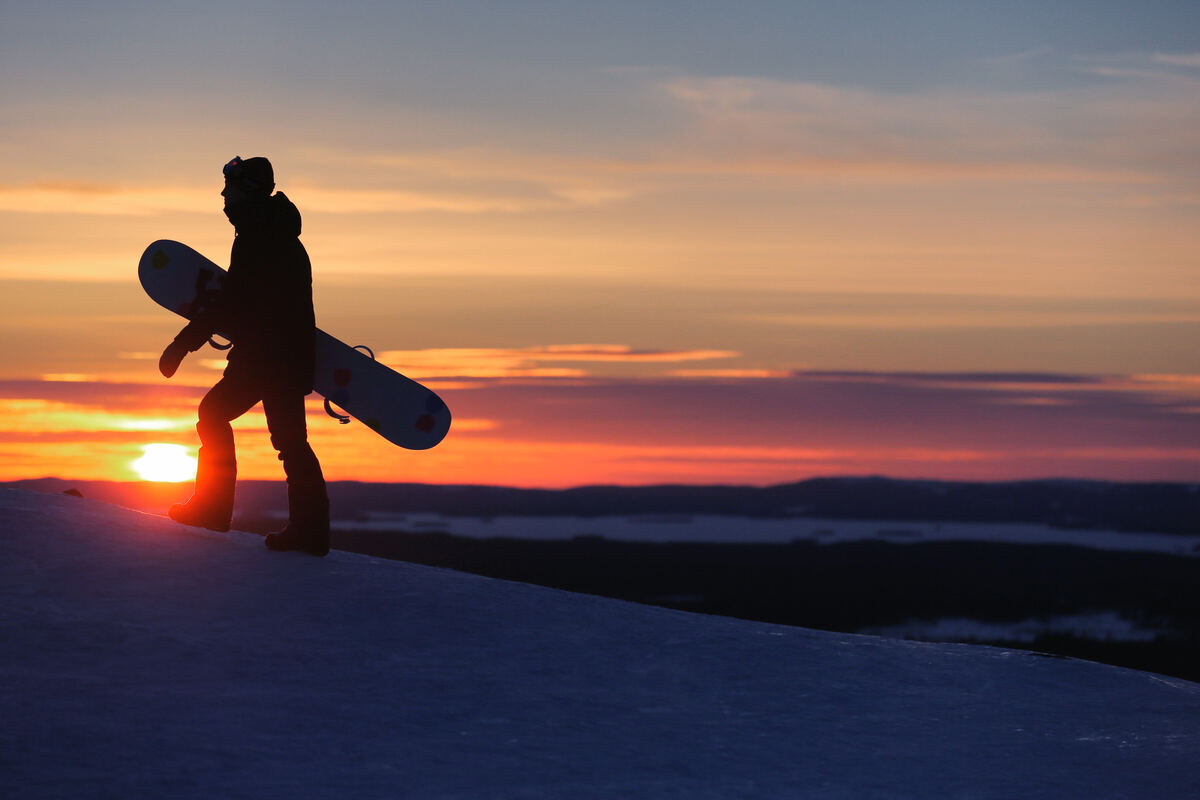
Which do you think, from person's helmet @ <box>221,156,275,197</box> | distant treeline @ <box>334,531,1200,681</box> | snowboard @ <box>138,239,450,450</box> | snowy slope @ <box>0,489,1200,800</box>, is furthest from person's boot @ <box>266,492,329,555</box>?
distant treeline @ <box>334,531,1200,681</box>

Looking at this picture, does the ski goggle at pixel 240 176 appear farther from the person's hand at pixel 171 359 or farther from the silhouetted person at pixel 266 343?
the person's hand at pixel 171 359

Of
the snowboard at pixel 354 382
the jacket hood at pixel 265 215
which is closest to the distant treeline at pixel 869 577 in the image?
the snowboard at pixel 354 382

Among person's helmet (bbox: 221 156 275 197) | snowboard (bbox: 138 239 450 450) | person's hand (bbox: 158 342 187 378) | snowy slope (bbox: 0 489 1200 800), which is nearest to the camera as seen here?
snowy slope (bbox: 0 489 1200 800)

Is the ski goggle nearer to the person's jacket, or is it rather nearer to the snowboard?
the person's jacket

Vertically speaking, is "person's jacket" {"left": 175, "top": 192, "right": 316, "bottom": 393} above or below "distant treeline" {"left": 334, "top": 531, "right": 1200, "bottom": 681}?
above

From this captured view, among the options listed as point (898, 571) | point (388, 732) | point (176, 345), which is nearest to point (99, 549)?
point (176, 345)

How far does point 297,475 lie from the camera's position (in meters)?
7.48

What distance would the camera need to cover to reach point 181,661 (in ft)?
18.0

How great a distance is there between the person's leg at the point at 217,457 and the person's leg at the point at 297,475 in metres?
0.17

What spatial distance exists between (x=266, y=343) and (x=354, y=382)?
2.78 feet

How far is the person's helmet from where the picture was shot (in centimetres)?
721

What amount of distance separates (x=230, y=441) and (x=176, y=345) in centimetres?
66

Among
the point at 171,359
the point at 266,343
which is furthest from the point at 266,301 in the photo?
the point at 171,359

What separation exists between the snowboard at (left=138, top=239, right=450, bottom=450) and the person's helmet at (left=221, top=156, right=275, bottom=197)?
909 mm
